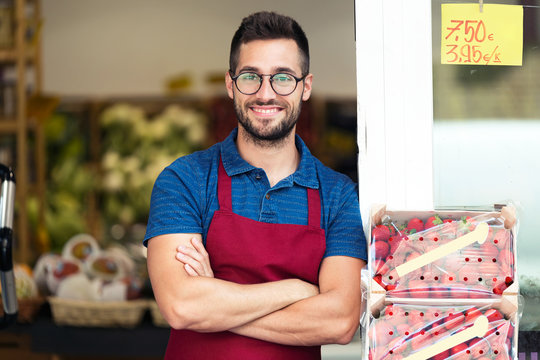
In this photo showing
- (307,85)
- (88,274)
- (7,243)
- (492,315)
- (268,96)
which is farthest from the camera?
(88,274)

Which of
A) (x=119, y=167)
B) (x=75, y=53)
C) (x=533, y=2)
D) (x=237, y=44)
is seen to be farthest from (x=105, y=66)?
(x=533, y=2)

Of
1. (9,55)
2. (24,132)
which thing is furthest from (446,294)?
(9,55)

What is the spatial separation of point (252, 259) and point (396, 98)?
51 cm

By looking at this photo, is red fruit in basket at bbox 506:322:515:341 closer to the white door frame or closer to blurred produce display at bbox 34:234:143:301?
the white door frame

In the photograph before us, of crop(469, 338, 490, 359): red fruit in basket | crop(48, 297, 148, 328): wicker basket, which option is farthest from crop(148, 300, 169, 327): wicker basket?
crop(469, 338, 490, 359): red fruit in basket

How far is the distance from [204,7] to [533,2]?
4.22m

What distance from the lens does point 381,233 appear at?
56.3 inches

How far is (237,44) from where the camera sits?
1.71 m

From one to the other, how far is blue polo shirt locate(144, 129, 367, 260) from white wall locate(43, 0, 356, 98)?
12.4 ft

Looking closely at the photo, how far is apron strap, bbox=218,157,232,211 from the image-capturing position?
65.7 inches

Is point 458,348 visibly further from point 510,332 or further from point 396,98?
point 396,98

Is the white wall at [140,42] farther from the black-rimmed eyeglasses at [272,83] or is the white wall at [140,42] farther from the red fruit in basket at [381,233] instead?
the red fruit in basket at [381,233]

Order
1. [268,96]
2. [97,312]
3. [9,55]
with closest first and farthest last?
[268,96], [97,312], [9,55]

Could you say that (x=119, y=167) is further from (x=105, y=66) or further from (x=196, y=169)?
(x=196, y=169)
